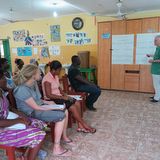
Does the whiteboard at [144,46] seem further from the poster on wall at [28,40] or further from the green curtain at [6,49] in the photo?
the green curtain at [6,49]

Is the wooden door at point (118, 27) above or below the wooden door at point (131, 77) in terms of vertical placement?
above

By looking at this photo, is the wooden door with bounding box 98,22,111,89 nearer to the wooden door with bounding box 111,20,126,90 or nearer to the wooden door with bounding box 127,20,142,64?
the wooden door with bounding box 111,20,126,90

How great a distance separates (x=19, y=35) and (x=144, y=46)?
4334 millimetres

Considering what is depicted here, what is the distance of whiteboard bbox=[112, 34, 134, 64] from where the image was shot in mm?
4785

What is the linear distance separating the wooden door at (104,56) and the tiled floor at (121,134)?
117cm

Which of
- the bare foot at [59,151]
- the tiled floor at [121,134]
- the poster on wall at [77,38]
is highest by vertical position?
the poster on wall at [77,38]

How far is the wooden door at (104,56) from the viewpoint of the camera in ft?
16.3

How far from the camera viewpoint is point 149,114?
134 inches

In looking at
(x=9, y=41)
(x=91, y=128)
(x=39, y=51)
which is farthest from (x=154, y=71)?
(x=9, y=41)

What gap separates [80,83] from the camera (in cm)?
350

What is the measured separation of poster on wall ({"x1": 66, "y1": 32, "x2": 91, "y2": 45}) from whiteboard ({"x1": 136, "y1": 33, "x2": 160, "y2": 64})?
1.57 meters

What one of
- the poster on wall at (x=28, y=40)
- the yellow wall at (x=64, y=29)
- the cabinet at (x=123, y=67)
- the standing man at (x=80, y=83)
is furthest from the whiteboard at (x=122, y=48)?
the poster on wall at (x=28, y=40)

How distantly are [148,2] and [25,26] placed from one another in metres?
4.21

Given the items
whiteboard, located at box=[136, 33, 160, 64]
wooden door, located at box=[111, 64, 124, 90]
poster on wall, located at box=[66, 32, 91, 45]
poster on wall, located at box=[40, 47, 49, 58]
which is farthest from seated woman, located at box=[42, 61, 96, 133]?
poster on wall, located at box=[40, 47, 49, 58]
